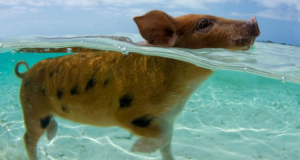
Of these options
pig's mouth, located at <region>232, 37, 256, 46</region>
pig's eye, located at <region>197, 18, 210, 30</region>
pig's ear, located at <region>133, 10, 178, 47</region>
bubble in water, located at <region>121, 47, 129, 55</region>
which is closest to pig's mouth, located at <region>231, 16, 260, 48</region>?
pig's mouth, located at <region>232, 37, 256, 46</region>

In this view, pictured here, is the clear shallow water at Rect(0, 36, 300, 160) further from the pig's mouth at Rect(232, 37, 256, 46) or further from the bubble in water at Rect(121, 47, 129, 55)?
the pig's mouth at Rect(232, 37, 256, 46)

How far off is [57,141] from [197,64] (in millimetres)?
3585

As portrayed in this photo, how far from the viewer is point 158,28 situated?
3.87 meters

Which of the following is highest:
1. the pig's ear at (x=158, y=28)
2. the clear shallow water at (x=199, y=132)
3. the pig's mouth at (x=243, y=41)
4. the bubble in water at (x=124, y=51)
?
the pig's ear at (x=158, y=28)

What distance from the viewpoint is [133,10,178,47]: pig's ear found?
366 cm

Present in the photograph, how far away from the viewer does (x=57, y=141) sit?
5.47m

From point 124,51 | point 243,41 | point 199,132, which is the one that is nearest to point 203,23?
point 243,41

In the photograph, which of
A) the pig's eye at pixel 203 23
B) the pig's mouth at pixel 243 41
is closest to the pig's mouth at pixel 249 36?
the pig's mouth at pixel 243 41

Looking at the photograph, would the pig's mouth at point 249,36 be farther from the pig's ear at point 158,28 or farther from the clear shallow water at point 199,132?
the pig's ear at point 158,28

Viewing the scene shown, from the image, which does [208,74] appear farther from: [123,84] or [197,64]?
[123,84]

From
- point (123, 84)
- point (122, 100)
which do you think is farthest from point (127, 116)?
point (123, 84)

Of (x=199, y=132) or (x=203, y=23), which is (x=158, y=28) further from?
(x=199, y=132)

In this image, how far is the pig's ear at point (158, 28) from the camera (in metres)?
3.66

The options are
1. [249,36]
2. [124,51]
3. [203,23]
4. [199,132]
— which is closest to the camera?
[249,36]
